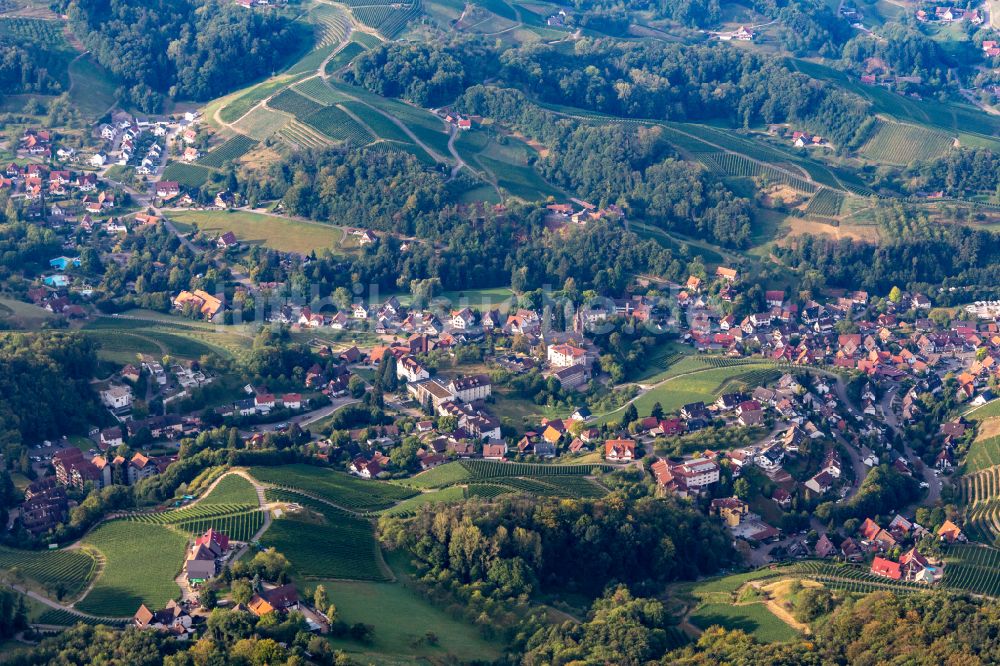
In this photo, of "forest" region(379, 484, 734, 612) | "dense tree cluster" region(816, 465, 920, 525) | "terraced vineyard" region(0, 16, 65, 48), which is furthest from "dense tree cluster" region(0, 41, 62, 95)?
"dense tree cluster" region(816, 465, 920, 525)

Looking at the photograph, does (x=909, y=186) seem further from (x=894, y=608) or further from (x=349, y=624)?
(x=349, y=624)

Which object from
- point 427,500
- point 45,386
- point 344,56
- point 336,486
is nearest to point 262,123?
point 344,56

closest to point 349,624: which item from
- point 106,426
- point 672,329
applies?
point 106,426

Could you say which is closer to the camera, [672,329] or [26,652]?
[26,652]

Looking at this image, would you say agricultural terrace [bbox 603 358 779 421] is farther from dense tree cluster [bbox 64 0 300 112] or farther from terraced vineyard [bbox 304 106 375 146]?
dense tree cluster [bbox 64 0 300 112]

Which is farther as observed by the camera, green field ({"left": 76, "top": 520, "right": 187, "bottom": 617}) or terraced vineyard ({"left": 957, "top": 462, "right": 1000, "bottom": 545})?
terraced vineyard ({"left": 957, "top": 462, "right": 1000, "bottom": 545})
